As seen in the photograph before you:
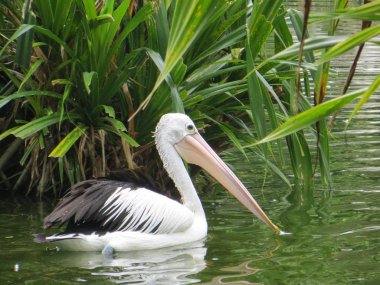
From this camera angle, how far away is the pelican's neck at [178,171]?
622 centimetres

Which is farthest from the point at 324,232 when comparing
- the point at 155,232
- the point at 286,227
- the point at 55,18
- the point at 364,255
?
the point at 55,18

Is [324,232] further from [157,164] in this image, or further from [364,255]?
[157,164]

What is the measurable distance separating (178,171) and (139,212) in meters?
0.62

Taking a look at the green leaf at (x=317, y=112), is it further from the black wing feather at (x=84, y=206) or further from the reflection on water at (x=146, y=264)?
the black wing feather at (x=84, y=206)

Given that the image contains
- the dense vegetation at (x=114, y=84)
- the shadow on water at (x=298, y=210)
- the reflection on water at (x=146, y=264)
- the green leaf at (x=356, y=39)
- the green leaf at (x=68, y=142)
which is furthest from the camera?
the shadow on water at (x=298, y=210)

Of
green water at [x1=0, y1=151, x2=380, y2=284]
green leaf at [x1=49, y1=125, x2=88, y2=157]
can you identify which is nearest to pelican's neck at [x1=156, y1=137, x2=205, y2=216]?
green water at [x1=0, y1=151, x2=380, y2=284]

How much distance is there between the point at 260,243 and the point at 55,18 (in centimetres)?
221

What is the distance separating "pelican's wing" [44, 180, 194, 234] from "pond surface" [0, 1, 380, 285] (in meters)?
A: 0.19

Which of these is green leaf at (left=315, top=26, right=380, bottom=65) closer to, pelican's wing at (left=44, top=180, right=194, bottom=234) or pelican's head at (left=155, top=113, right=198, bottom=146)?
Answer: pelican's wing at (left=44, top=180, right=194, bottom=234)

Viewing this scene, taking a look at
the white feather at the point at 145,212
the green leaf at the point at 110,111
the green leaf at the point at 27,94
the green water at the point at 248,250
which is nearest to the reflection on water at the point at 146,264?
the green water at the point at 248,250

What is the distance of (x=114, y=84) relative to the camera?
20.6 feet

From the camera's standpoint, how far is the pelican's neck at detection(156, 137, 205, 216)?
6219 mm

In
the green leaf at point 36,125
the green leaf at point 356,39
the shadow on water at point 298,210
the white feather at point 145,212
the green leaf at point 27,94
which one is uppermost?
the green leaf at point 27,94

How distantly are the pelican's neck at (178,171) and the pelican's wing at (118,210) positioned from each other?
0.24 metres
